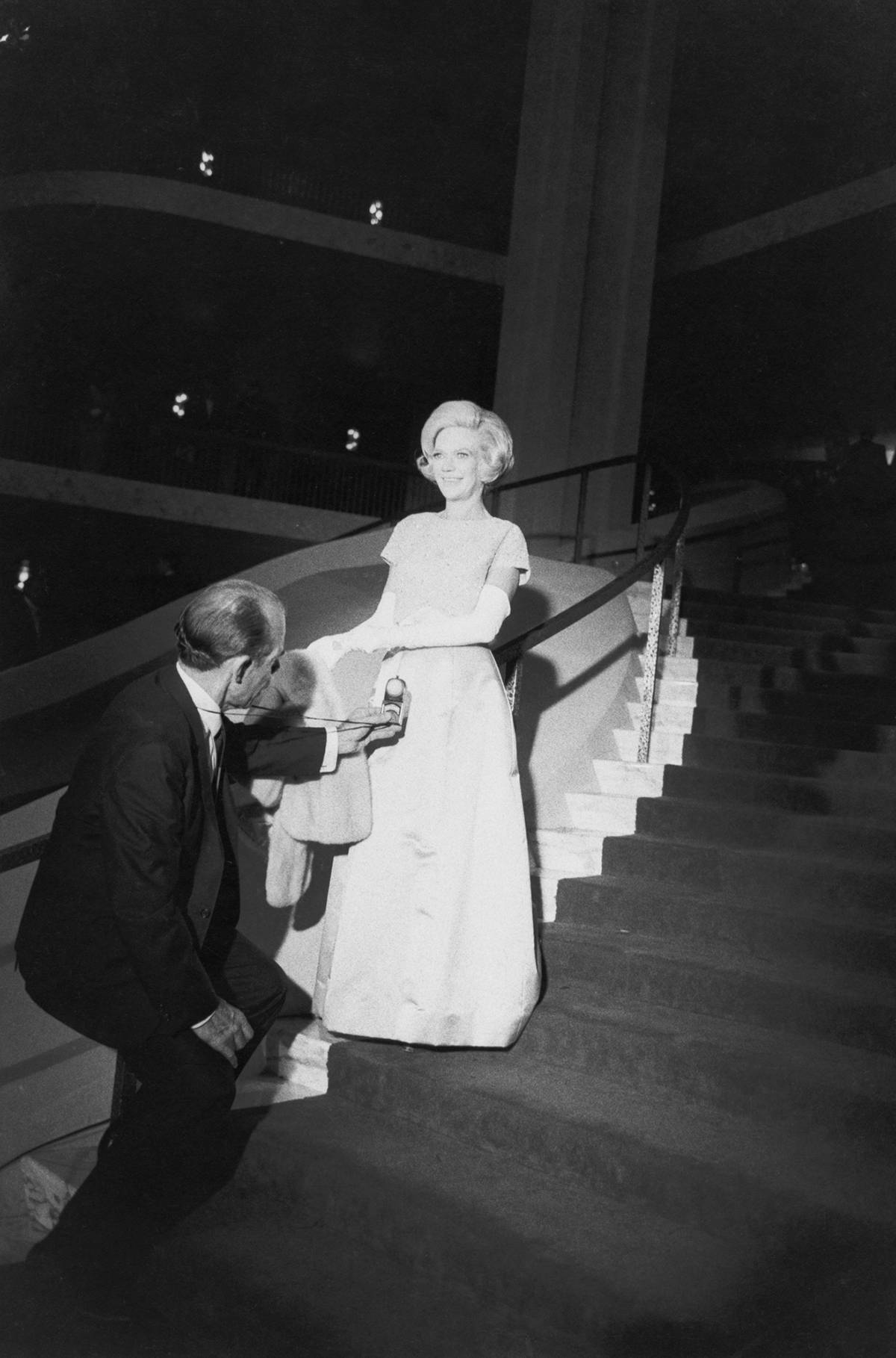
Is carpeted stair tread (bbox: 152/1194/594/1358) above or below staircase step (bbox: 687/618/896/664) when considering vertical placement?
below

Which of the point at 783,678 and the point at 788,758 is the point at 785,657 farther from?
the point at 788,758

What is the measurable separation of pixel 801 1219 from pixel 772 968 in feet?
3.52

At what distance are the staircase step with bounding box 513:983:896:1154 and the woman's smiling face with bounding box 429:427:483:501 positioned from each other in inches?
56.2

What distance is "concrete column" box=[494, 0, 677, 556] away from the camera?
32.3 ft

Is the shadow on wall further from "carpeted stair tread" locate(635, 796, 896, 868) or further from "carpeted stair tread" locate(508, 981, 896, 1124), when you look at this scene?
"carpeted stair tread" locate(508, 981, 896, 1124)

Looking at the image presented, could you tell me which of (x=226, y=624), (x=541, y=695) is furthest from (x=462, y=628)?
(x=541, y=695)

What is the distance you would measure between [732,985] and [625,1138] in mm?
767

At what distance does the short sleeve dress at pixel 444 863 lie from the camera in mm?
3123

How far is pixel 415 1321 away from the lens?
2.35 metres

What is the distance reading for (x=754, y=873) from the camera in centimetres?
389

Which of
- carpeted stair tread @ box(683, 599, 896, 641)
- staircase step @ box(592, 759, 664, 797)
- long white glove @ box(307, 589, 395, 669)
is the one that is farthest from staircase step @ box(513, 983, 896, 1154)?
carpeted stair tread @ box(683, 599, 896, 641)

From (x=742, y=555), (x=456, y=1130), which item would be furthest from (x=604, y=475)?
(x=456, y=1130)

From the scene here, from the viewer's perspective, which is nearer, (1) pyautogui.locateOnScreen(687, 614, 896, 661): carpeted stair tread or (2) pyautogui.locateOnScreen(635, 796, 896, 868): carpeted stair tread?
(2) pyautogui.locateOnScreen(635, 796, 896, 868): carpeted stair tread

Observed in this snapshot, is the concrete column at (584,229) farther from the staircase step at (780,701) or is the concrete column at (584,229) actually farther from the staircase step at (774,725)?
the staircase step at (774,725)
